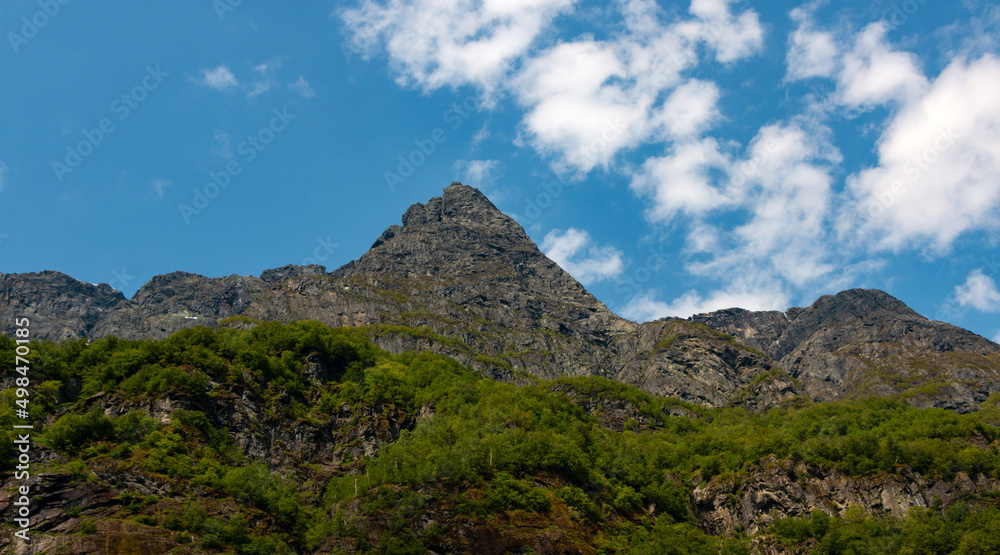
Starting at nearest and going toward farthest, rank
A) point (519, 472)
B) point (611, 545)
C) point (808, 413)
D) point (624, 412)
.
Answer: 1. point (611, 545)
2. point (519, 472)
3. point (808, 413)
4. point (624, 412)

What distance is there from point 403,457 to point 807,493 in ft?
254

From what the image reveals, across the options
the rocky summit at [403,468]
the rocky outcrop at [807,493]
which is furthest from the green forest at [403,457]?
the rocky outcrop at [807,493]

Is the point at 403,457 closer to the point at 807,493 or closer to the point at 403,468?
the point at 403,468

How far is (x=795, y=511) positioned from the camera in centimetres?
13412

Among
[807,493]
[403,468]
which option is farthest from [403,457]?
[807,493]

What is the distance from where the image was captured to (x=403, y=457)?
126 metres

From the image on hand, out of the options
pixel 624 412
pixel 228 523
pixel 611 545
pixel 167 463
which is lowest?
pixel 611 545

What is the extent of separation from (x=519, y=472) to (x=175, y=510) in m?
52.8

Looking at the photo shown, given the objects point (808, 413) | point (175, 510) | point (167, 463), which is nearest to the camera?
point (175, 510)

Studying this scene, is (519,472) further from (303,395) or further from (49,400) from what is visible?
(49,400)

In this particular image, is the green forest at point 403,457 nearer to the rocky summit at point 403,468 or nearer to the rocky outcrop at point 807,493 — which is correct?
the rocky summit at point 403,468

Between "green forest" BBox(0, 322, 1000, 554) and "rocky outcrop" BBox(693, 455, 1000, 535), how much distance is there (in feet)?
5.69

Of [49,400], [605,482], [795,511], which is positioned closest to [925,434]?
[795,511]

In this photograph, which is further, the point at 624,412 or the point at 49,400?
the point at 624,412
